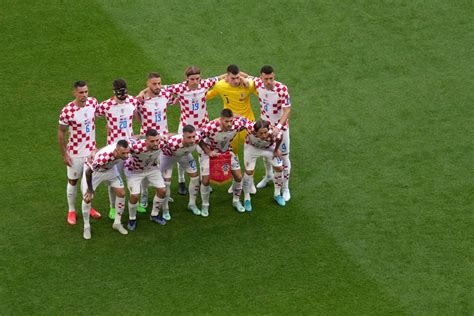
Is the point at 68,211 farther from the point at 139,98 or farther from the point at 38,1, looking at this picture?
the point at 38,1

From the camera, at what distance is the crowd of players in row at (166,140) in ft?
49.6

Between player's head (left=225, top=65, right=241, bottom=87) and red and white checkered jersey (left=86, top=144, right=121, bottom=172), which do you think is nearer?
red and white checkered jersey (left=86, top=144, right=121, bottom=172)

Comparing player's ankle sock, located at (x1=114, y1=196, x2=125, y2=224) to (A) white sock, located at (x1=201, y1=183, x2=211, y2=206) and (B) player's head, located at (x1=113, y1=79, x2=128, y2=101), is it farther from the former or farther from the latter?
(B) player's head, located at (x1=113, y1=79, x2=128, y2=101)

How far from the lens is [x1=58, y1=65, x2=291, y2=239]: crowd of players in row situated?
15.1 metres

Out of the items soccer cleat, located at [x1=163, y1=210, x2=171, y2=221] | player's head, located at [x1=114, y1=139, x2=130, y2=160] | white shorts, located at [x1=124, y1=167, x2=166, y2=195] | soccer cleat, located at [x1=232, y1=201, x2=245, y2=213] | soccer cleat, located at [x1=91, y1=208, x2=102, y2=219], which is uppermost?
player's head, located at [x1=114, y1=139, x2=130, y2=160]

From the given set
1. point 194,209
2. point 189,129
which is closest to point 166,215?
point 194,209

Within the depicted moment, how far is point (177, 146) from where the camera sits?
1530 cm

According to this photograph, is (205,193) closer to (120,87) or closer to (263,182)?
(263,182)

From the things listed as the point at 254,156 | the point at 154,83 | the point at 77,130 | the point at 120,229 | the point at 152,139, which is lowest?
the point at 120,229

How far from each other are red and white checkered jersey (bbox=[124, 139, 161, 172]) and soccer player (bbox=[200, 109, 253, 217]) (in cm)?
83

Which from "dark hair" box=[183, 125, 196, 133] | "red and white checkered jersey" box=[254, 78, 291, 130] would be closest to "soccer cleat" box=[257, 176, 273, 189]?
"red and white checkered jersey" box=[254, 78, 291, 130]

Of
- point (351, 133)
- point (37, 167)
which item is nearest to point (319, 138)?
point (351, 133)

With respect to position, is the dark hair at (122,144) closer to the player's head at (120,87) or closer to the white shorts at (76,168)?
the player's head at (120,87)

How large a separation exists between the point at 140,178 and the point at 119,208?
0.58 meters
